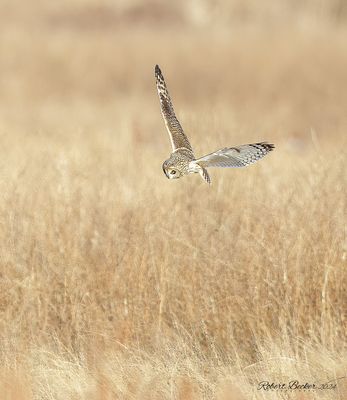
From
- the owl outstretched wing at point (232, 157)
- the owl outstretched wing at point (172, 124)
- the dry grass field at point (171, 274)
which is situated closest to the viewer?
the owl outstretched wing at point (232, 157)

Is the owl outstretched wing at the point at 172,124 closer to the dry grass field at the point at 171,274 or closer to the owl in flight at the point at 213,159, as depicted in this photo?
the owl in flight at the point at 213,159

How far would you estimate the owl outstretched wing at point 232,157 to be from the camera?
3988mm

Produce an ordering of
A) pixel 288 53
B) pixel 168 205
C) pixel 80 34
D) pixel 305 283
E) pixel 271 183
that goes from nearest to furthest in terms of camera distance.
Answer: pixel 305 283 → pixel 168 205 → pixel 271 183 → pixel 288 53 → pixel 80 34

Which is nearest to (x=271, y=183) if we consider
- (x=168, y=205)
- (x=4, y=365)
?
(x=168, y=205)

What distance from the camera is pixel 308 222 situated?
6020 millimetres

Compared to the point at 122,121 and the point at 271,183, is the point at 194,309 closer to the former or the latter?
the point at 271,183

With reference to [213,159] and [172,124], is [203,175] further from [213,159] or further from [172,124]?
[172,124]

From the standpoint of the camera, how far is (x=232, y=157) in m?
4.02

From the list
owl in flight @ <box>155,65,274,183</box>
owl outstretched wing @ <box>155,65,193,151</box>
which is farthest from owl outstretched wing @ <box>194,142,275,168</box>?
owl outstretched wing @ <box>155,65,193,151</box>

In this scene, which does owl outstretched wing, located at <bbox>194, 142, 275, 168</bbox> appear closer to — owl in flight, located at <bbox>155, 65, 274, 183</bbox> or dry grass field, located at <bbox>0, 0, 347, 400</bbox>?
owl in flight, located at <bbox>155, 65, 274, 183</bbox>

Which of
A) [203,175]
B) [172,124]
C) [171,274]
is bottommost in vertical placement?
[203,175]

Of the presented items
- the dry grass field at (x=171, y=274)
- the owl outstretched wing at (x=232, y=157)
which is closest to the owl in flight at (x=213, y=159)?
the owl outstretched wing at (x=232, y=157)

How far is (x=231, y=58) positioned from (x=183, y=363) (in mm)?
12192

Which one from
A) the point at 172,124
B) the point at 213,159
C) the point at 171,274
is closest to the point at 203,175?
the point at 213,159
